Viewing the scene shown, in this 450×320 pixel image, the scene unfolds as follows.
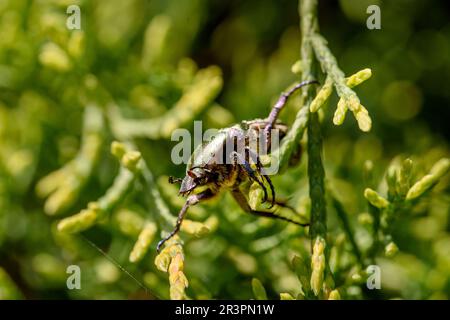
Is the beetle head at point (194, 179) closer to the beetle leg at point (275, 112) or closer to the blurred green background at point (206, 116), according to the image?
the beetle leg at point (275, 112)

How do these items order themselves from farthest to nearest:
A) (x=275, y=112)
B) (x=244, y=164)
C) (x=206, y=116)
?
(x=206, y=116) < (x=275, y=112) < (x=244, y=164)

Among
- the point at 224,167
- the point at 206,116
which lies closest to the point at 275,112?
the point at 224,167

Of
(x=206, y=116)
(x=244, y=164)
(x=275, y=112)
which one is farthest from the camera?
(x=206, y=116)

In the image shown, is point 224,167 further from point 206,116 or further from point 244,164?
point 206,116

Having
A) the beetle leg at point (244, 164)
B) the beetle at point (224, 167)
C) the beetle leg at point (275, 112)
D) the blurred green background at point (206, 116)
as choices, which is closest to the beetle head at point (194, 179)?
the beetle at point (224, 167)

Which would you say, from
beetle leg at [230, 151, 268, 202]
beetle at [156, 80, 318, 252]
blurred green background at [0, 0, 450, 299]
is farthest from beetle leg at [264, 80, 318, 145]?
blurred green background at [0, 0, 450, 299]

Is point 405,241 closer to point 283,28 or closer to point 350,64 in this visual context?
point 350,64

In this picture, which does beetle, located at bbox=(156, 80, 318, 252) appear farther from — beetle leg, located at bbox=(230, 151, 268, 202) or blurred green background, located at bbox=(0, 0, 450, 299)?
blurred green background, located at bbox=(0, 0, 450, 299)

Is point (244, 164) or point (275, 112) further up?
point (275, 112)
